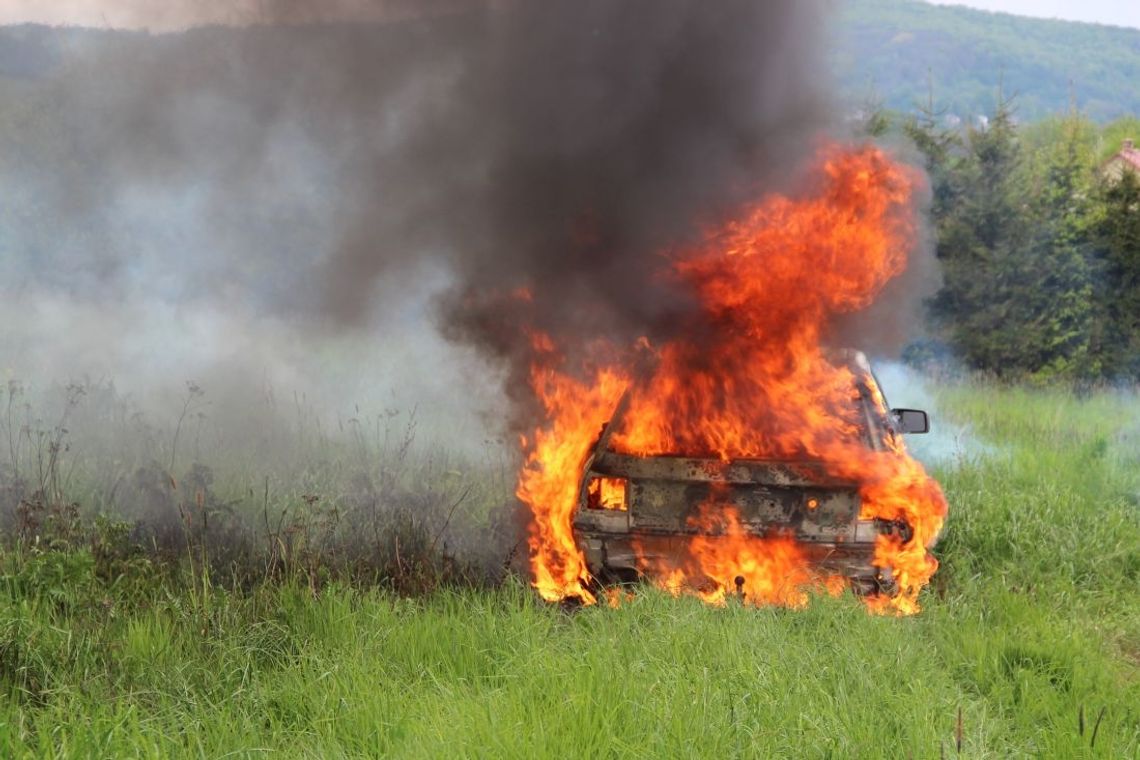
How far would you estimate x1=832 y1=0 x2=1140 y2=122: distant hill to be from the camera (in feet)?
462

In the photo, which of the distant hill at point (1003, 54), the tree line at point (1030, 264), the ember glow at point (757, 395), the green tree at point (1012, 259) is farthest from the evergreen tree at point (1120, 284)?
the distant hill at point (1003, 54)

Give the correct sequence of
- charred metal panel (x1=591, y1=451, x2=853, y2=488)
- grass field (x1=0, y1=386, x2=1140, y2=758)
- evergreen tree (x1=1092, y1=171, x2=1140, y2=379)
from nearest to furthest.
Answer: grass field (x1=0, y1=386, x2=1140, y2=758) → charred metal panel (x1=591, y1=451, x2=853, y2=488) → evergreen tree (x1=1092, y1=171, x2=1140, y2=379)

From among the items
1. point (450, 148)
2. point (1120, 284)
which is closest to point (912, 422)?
point (450, 148)

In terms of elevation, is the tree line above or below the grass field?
above

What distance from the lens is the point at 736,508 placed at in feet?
18.3

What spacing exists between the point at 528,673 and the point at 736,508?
1.79 meters

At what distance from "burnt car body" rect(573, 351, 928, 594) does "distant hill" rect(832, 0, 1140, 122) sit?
135403 mm

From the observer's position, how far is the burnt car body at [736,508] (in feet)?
18.2

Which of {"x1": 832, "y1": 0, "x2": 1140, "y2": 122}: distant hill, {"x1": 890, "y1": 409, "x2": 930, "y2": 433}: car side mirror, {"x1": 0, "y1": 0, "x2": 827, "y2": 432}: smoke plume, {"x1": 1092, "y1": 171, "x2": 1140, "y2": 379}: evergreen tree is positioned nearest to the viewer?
{"x1": 890, "y1": 409, "x2": 930, "y2": 433}: car side mirror

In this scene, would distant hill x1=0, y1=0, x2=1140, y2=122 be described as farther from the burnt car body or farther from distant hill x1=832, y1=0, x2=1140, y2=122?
the burnt car body

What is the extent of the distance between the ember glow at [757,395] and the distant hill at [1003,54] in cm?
13340

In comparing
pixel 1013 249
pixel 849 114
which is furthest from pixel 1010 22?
pixel 849 114

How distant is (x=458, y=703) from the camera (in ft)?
13.1

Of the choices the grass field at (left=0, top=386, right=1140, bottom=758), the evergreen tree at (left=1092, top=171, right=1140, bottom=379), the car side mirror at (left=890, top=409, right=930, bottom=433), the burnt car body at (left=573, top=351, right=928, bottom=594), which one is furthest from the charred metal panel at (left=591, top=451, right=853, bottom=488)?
the evergreen tree at (left=1092, top=171, right=1140, bottom=379)
